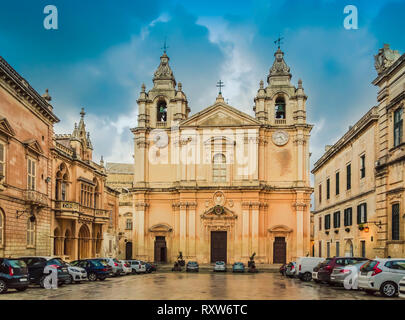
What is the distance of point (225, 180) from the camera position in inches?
1945

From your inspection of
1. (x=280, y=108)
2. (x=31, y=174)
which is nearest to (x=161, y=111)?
(x=280, y=108)

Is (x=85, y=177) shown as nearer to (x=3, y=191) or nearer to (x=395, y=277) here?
(x=3, y=191)

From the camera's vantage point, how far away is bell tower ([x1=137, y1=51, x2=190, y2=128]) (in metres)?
50.8

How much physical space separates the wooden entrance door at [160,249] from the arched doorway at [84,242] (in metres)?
9.24

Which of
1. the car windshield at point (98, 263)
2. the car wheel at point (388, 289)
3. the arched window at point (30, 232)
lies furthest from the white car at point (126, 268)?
the car wheel at point (388, 289)

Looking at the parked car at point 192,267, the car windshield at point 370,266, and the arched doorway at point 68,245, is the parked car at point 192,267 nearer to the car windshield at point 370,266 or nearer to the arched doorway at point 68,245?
the arched doorway at point 68,245

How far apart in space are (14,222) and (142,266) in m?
13.9

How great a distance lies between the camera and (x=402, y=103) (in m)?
25.8

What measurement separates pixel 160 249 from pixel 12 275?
101ft

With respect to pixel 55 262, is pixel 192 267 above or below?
below

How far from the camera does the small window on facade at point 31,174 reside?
2984 cm

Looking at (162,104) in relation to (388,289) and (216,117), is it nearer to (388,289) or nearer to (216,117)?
(216,117)

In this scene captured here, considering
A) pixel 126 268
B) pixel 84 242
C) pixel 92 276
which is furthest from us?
pixel 84 242
